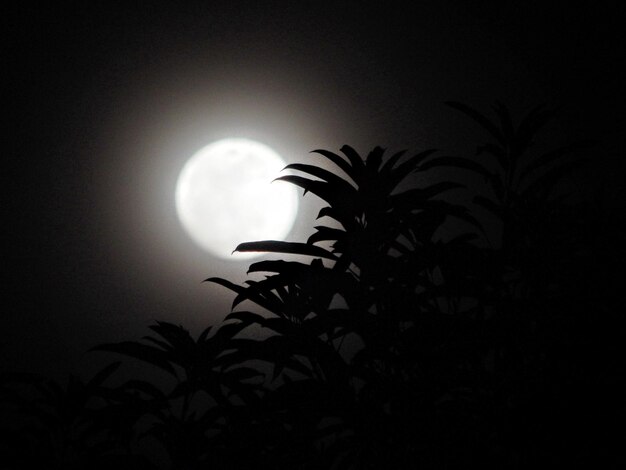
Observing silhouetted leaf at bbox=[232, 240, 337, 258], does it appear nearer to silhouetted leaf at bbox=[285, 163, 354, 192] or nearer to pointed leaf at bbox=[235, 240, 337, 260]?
pointed leaf at bbox=[235, 240, 337, 260]

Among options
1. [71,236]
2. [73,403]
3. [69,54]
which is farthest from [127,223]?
[73,403]

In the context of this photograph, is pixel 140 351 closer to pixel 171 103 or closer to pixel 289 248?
pixel 289 248

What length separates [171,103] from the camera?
2732 mm

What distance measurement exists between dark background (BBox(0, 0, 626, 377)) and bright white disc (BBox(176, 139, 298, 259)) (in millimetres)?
147

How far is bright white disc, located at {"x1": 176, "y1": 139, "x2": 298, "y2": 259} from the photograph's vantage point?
2508mm

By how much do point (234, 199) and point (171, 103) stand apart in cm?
69

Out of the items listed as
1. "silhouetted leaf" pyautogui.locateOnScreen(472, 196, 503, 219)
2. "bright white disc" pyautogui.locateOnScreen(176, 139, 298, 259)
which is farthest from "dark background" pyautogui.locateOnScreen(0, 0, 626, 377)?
"silhouetted leaf" pyautogui.locateOnScreen(472, 196, 503, 219)

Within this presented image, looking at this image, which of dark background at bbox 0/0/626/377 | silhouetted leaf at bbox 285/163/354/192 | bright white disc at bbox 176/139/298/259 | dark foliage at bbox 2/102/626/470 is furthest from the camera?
dark background at bbox 0/0/626/377

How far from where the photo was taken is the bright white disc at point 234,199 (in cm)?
251

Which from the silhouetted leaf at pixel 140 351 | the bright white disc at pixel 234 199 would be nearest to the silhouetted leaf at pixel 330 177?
the silhouetted leaf at pixel 140 351

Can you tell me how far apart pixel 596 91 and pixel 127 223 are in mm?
2566

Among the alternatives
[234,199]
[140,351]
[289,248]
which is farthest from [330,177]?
[234,199]

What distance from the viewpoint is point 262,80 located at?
275 cm

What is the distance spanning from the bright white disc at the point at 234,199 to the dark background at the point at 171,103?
15 centimetres
